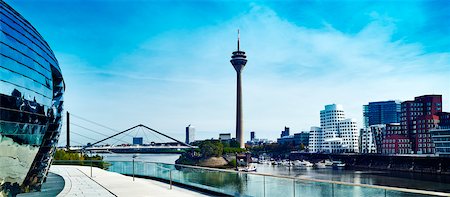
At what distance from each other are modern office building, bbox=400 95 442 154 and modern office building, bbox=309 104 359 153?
32.3 m

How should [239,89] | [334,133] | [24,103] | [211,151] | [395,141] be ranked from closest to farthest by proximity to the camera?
[24,103]
[395,141]
[211,151]
[334,133]
[239,89]

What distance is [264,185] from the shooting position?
10844 millimetres

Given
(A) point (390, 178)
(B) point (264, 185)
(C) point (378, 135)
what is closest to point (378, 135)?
(C) point (378, 135)

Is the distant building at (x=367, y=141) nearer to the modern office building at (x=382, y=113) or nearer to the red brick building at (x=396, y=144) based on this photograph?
the red brick building at (x=396, y=144)

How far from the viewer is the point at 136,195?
13.3 meters

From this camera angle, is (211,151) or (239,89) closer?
(211,151)

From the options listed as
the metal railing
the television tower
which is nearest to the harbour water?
the metal railing

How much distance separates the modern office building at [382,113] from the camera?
18762cm

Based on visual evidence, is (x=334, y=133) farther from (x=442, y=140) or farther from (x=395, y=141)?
(x=442, y=140)

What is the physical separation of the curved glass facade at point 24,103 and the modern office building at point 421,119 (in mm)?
97800

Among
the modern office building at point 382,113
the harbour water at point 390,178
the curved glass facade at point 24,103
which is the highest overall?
the modern office building at point 382,113

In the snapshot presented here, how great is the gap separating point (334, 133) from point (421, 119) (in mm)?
47695

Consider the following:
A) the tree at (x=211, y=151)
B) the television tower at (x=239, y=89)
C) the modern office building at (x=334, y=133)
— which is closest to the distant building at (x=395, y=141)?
the modern office building at (x=334, y=133)

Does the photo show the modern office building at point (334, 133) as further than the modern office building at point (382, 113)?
No
